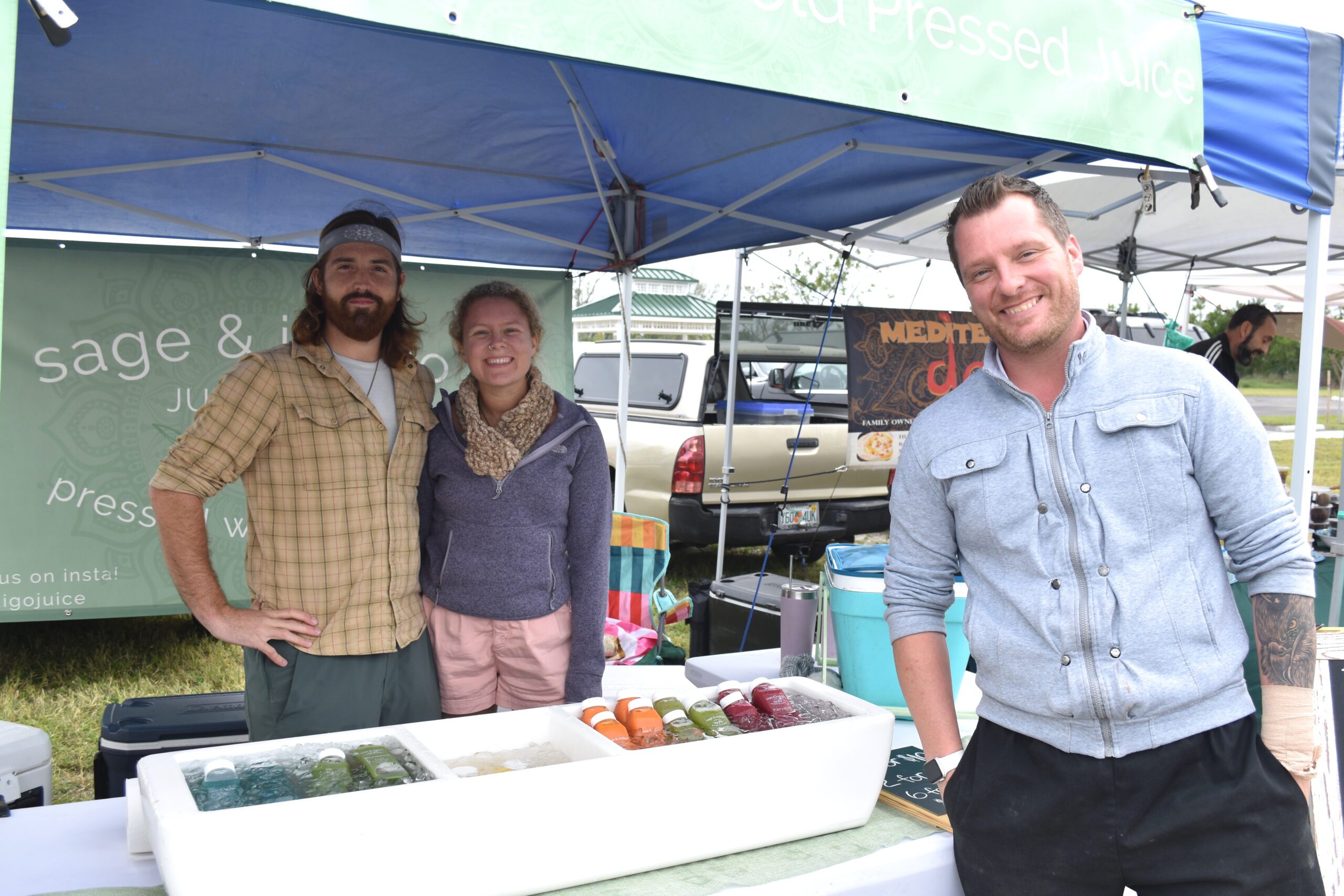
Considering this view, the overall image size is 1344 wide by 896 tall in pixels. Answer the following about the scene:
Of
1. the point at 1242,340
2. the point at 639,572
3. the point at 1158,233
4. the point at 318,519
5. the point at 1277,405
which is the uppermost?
the point at 1277,405

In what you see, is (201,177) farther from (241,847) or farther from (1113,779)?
(1113,779)

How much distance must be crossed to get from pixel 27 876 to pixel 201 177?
2.58m

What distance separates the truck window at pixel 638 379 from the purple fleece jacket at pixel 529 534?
4.25m

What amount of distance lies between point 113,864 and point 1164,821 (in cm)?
152

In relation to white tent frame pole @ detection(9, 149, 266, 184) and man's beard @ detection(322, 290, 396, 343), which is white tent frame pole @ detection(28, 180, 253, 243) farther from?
man's beard @ detection(322, 290, 396, 343)

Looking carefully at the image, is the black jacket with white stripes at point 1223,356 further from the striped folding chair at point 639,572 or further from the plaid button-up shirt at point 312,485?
the plaid button-up shirt at point 312,485

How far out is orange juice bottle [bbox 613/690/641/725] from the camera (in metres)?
1.60

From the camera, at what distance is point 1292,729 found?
50.6 inches

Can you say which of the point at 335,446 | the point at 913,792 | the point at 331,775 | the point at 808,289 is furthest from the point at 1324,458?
the point at 331,775

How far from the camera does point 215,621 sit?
1.85 m

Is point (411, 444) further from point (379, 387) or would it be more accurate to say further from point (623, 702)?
point (623, 702)

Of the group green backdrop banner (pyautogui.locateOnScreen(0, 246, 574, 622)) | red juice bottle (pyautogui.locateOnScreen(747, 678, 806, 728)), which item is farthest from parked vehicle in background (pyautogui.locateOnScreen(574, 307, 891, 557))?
red juice bottle (pyautogui.locateOnScreen(747, 678, 806, 728))

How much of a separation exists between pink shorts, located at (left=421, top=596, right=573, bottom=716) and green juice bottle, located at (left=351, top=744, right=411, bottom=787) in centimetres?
56

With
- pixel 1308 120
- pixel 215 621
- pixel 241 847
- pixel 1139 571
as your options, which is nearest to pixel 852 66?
pixel 1139 571
